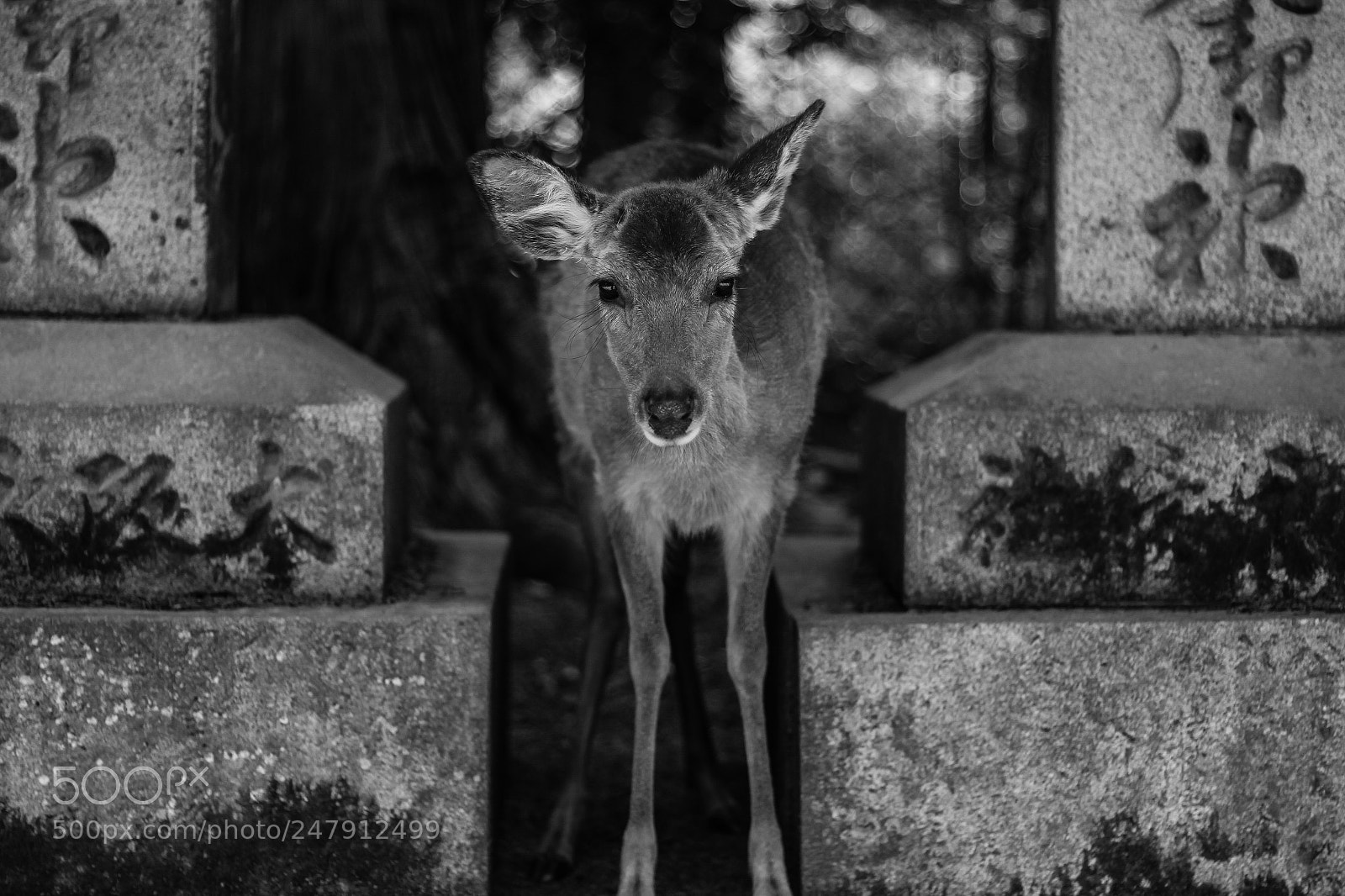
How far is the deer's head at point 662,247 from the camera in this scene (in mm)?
3137

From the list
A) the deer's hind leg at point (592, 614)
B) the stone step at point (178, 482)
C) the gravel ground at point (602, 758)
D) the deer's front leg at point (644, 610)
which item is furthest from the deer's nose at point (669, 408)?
the gravel ground at point (602, 758)

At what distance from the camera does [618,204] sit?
342 centimetres

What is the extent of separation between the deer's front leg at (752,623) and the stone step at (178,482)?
927 mm

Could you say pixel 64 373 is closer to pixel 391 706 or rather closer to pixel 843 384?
pixel 391 706

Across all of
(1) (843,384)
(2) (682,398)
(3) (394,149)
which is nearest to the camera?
(2) (682,398)

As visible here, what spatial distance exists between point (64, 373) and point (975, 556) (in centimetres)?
240

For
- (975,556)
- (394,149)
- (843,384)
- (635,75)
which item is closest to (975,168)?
(843,384)

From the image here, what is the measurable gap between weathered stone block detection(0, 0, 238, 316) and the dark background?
1081 mm

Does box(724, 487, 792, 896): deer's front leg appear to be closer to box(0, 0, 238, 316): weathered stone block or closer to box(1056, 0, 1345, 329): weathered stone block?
box(1056, 0, 1345, 329): weathered stone block

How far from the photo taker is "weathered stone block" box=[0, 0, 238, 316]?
11.9ft

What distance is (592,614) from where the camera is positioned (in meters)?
4.21

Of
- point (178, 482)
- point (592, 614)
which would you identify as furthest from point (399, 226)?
point (178, 482)

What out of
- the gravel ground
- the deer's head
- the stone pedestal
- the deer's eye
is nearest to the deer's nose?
the deer's head

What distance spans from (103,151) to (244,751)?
164cm
